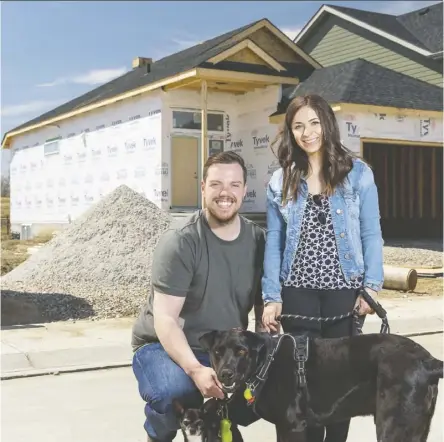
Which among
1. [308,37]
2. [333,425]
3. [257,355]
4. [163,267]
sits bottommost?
[333,425]

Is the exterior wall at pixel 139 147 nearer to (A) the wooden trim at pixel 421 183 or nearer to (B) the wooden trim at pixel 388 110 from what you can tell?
(B) the wooden trim at pixel 388 110

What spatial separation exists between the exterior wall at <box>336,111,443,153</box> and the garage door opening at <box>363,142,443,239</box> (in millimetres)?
4764

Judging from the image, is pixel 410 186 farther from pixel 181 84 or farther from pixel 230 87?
pixel 181 84

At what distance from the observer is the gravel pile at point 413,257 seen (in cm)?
1606

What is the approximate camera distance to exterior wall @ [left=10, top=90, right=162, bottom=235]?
2142 cm

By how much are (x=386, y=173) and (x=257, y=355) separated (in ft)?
72.8

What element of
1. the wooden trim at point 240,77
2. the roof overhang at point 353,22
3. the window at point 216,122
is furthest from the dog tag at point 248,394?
the roof overhang at point 353,22

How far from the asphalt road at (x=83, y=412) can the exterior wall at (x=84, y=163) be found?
14.5m

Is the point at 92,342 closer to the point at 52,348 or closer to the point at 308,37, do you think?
the point at 52,348

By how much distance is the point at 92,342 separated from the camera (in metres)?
8.13

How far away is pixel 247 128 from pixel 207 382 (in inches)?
745

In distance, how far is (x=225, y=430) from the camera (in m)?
3.63

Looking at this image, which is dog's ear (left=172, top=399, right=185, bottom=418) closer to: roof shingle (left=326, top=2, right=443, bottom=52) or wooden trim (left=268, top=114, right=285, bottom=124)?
wooden trim (left=268, top=114, right=285, bottom=124)

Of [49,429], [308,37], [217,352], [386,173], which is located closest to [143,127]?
[386,173]
